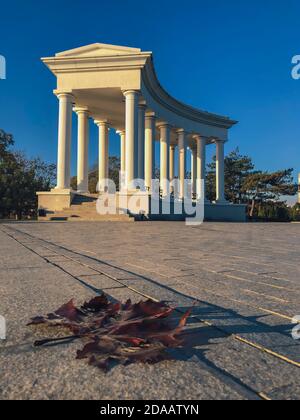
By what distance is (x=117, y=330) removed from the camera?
2250mm

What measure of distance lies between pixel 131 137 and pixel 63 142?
562 centimetres

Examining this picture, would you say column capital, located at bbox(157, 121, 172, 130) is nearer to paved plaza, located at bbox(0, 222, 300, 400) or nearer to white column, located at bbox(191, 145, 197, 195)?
white column, located at bbox(191, 145, 197, 195)

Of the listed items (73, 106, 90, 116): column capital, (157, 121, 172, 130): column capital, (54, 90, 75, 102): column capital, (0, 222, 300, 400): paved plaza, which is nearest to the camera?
(0, 222, 300, 400): paved plaza

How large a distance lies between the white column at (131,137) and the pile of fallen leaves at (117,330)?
25.2 metres

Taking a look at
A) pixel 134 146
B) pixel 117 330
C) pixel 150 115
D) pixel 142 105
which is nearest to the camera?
pixel 117 330

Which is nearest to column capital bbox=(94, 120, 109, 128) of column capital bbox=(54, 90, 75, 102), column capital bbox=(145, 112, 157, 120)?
column capital bbox=(145, 112, 157, 120)

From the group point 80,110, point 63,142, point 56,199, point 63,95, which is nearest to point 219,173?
point 80,110

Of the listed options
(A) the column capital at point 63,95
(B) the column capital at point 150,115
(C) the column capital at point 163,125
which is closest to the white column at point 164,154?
(C) the column capital at point 163,125

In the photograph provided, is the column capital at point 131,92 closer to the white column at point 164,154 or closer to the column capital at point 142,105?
the column capital at point 142,105

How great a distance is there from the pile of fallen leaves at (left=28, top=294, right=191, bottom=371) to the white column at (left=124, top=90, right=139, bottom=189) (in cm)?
2518

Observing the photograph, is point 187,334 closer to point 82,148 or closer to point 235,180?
point 82,148

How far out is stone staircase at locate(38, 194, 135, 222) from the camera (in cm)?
Answer: 2282

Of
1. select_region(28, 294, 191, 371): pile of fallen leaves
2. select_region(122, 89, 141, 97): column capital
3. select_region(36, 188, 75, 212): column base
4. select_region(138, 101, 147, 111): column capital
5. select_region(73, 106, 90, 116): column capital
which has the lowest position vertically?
select_region(28, 294, 191, 371): pile of fallen leaves
